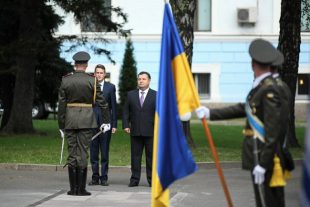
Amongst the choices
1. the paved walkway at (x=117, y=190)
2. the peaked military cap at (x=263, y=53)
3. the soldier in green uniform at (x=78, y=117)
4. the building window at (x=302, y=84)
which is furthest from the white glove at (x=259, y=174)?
the building window at (x=302, y=84)

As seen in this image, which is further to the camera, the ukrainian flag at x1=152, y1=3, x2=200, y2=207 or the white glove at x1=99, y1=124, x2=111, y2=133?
the white glove at x1=99, y1=124, x2=111, y2=133

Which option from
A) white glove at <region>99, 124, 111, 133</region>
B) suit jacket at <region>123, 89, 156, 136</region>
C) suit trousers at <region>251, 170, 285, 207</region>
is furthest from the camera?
suit jacket at <region>123, 89, 156, 136</region>

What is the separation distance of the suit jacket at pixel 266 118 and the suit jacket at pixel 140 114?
20.8 ft

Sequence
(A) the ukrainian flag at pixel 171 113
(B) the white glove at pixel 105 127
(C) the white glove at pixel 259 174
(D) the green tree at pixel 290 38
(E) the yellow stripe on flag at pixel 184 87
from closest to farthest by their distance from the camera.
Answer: (C) the white glove at pixel 259 174 → (E) the yellow stripe on flag at pixel 184 87 → (A) the ukrainian flag at pixel 171 113 → (B) the white glove at pixel 105 127 → (D) the green tree at pixel 290 38

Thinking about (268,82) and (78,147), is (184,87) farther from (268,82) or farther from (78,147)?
(78,147)

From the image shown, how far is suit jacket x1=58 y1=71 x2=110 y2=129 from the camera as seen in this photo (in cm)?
1239

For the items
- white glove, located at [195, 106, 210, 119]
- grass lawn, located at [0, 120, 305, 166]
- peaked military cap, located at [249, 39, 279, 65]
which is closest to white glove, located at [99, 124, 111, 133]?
grass lawn, located at [0, 120, 305, 166]

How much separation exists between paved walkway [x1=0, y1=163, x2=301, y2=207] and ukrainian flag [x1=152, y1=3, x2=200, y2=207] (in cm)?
305

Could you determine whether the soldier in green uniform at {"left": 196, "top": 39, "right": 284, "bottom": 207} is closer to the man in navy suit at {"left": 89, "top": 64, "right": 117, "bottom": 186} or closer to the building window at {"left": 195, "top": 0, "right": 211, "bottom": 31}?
the man in navy suit at {"left": 89, "top": 64, "right": 117, "bottom": 186}

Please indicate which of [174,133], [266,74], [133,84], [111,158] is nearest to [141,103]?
[111,158]

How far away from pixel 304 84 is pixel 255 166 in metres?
34.2

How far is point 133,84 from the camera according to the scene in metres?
38.3

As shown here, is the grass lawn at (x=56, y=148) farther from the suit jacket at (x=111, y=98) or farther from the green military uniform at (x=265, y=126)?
the green military uniform at (x=265, y=126)

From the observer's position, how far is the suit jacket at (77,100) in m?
12.4
